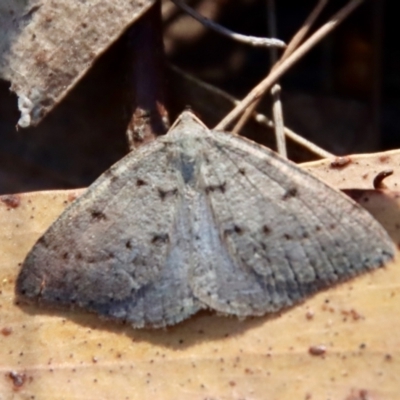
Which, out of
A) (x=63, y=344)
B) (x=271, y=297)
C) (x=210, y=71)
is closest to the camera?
(x=271, y=297)

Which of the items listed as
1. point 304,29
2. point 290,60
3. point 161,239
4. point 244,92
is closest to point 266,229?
point 161,239

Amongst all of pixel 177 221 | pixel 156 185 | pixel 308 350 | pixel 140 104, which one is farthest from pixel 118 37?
pixel 308 350

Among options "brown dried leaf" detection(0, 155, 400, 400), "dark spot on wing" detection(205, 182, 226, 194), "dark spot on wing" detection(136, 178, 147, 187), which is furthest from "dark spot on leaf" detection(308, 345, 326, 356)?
"dark spot on wing" detection(136, 178, 147, 187)

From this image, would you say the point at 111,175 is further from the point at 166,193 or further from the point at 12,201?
the point at 12,201

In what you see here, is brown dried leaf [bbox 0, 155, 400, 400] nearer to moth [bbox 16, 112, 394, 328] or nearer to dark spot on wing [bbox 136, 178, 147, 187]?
moth [bbox 16, 112, 394, 328]

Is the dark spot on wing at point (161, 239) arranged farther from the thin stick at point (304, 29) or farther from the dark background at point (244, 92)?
the thin stick at point (304, 29)

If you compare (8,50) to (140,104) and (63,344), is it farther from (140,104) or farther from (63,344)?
(63,344)

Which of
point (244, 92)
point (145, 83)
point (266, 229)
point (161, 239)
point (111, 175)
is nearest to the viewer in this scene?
point (266, 229)
